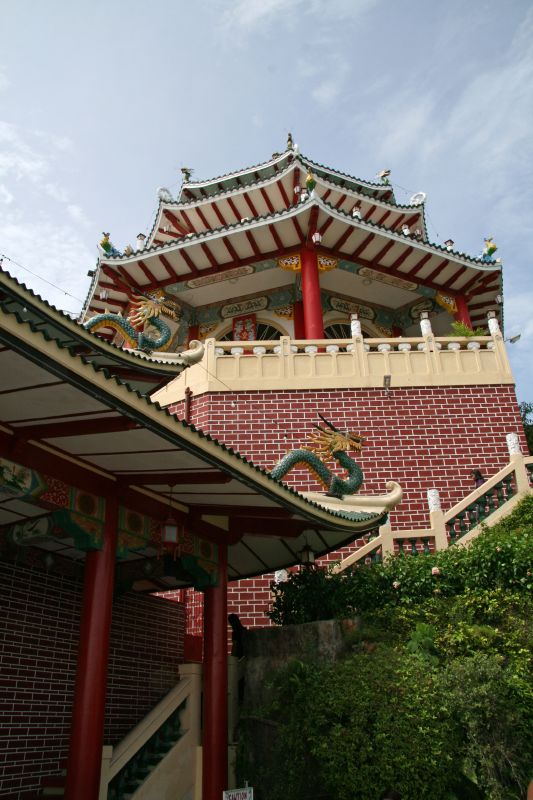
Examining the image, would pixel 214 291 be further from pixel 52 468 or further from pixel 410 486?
pixel 52 468

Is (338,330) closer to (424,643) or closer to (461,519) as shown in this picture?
(461,519)

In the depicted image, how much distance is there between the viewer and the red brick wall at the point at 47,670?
7.32 metres

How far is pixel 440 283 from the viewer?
1775 cm

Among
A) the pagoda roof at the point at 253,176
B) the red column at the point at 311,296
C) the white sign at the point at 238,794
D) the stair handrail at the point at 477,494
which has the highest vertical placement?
the pagoda roof at the point at 253,176

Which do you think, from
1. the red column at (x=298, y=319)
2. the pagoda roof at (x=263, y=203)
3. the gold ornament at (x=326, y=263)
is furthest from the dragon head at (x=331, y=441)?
the pagoda roof at (x=263, y=203)

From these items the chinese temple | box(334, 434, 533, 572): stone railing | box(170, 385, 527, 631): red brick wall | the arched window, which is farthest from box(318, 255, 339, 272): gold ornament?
box(334, 434, 533, 572): stone railing

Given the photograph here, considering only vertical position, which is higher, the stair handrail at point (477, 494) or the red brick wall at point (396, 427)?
the red brick wall at point (396, 427)

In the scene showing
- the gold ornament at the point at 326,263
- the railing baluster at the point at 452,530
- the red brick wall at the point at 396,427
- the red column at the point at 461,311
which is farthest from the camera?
the red column at the point at 461,311

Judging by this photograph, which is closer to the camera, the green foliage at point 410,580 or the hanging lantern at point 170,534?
the hanging lantern at point 170,534

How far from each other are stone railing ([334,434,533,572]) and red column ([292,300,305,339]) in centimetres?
774

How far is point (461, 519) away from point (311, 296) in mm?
7347

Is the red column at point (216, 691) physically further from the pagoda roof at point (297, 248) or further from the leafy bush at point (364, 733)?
Result: the pagoda roof at point (297, 248)

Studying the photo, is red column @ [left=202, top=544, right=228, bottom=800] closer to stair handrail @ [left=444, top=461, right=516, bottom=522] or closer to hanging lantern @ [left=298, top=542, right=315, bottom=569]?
hanging lantern @ [left=298, top=542, right=315, bottom=569]

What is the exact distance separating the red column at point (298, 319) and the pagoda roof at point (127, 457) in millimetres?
9174
